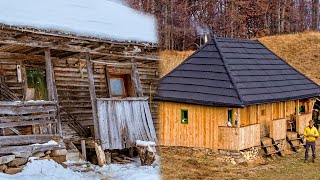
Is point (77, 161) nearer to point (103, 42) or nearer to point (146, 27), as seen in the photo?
point (103, 42)

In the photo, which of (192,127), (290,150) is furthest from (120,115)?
(290,150)

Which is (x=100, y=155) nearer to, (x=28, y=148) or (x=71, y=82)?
(x=28, y=148)

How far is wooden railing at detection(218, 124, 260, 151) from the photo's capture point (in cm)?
1355

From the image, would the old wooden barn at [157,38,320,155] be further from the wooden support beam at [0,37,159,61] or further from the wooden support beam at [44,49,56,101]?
the wooden support beam at [44,49,56,101]

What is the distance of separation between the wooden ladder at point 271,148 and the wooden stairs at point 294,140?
120 cm

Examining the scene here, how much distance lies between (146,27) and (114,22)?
0.94 m

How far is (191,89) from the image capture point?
14688 millimetres

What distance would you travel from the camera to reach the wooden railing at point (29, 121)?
30.1 feet

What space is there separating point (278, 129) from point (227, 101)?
322 cm

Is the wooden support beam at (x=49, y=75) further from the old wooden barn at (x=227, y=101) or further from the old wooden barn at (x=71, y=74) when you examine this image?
the old wooden barn at (x=227, y=101)

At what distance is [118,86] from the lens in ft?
43.4

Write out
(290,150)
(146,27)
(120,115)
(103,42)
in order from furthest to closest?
(290,150), (146,27), (120,115), (103,42)

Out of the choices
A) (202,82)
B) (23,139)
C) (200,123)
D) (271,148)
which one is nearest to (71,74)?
(23,139)

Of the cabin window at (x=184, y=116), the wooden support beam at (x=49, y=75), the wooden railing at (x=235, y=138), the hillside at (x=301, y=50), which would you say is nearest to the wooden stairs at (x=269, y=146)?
the wooden railing at (x=235, y=138)
